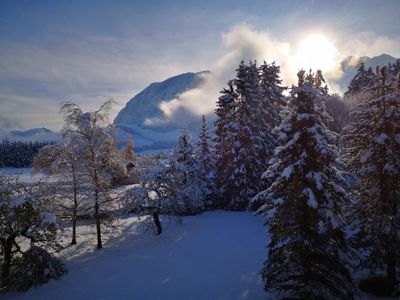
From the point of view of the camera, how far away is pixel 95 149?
66.8 feet

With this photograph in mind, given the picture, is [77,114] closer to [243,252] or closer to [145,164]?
[145,164]

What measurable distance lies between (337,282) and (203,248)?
1058cm

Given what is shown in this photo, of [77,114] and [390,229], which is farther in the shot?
[77,114]

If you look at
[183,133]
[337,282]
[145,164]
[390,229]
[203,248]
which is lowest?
[203,248]

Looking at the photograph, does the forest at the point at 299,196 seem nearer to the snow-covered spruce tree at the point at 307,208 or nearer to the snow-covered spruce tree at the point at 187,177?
the snow-covered spruce tree at the point at 307,208

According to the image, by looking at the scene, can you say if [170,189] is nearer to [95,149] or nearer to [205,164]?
[95,149]

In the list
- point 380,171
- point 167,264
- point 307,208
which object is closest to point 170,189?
point 167,264

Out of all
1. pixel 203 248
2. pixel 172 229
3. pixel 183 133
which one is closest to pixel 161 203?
pixel 172 229

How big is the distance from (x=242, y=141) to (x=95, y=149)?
16.0 m

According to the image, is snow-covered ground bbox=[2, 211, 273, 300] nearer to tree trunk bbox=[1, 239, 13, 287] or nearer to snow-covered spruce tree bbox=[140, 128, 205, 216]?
tree trunk bbox=[1, 239, 13, 287]

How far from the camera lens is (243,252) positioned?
1948 cm

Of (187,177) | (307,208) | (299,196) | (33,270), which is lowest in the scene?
(33,270)

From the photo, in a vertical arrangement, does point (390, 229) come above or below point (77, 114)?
below

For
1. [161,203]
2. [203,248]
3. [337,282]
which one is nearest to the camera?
[337,282]
